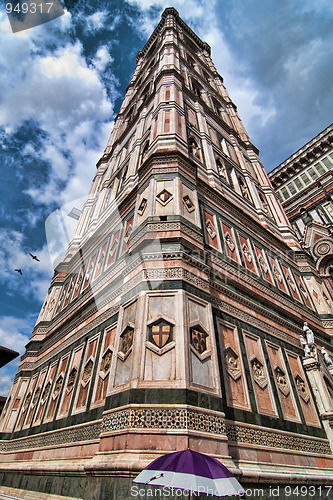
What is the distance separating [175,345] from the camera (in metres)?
3.72

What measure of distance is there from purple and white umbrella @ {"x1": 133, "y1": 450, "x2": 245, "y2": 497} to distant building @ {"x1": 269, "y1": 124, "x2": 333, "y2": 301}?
10.0 m

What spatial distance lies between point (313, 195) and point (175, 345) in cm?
1648

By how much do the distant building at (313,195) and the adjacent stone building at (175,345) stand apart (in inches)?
112

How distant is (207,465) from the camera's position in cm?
224

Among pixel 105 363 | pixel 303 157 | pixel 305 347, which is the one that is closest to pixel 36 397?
pixel 105 363

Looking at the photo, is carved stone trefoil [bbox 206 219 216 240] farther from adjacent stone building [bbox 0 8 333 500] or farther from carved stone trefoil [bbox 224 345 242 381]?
carved stone trefoil [bbox 224 345 242 381]

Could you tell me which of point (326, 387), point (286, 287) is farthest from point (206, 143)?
point (326, 387)

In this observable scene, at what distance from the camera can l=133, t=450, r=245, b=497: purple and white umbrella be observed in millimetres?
1981

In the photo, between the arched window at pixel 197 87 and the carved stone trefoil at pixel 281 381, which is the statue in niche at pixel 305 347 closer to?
the carved stone trefoil at pixel 281 381

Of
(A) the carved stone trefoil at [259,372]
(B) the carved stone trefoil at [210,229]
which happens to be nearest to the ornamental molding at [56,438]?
(A) the carved stone trefoil at [259,372]

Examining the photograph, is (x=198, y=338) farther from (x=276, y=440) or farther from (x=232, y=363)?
(x=276, y=440)

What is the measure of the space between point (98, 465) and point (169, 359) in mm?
1340

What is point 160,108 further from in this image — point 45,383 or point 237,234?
point 45,383

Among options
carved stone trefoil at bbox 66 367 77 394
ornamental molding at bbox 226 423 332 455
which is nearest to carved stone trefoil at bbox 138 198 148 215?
carved stone trefoil at bbox 66 367 77 394
